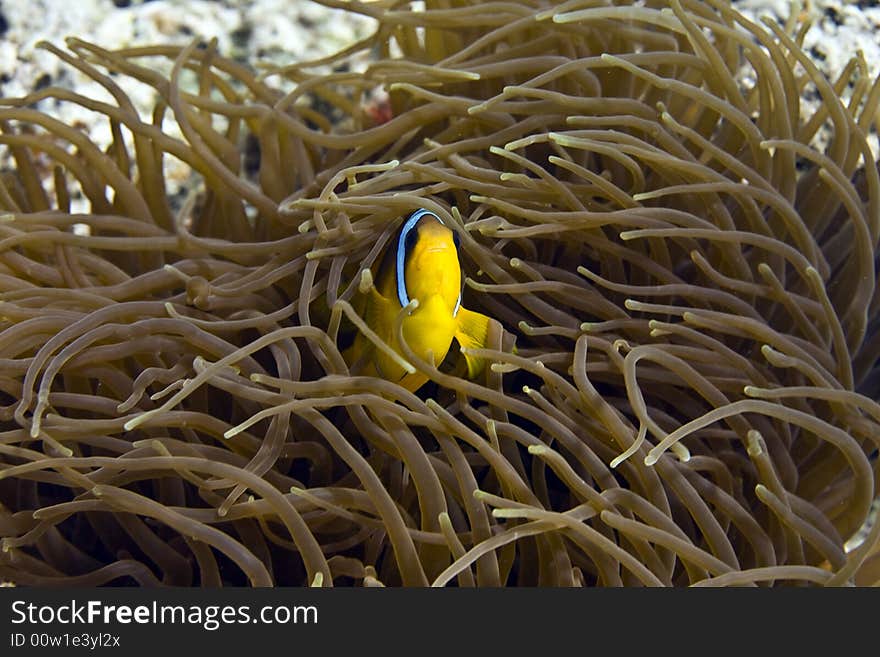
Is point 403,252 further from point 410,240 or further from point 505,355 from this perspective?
point 505,355

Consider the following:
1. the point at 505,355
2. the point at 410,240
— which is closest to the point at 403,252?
the point at 410,240

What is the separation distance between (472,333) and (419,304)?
0.08 metres

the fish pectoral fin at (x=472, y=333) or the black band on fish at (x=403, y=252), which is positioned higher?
the black band on fish at (x=403, y=252)

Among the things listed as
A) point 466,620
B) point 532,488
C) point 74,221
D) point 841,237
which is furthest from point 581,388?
point 74,221

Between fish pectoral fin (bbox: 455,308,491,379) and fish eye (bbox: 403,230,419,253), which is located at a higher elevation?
fish eye (bbox: 403,230,419,253)

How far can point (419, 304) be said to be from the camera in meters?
0.87

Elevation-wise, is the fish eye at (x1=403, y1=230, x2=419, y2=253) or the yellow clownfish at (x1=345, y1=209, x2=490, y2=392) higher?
the fish eye at (x1=403, y1=230, x2=419, y2=253)

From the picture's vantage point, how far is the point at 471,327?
0.92 meters

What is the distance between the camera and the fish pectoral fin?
0.92m

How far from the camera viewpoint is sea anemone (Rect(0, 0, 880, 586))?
84 cm

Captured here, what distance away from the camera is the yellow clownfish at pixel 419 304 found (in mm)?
854

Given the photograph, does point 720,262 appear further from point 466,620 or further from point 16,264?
point 16,264

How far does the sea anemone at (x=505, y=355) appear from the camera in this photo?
838 mm

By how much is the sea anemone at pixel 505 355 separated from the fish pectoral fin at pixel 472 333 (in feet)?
0.06
